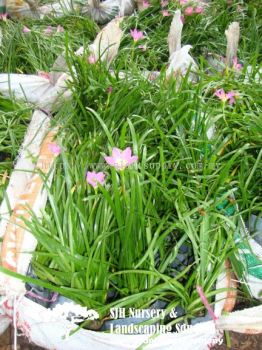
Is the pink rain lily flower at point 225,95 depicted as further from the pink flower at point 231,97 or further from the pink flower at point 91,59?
the pink flower at point 91,59

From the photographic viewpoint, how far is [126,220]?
1122 millimetres

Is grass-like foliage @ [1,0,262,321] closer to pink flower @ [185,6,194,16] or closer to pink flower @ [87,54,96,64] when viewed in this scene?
pink flower @ [87,54,96,64]

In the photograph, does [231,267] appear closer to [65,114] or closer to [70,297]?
[70,297]

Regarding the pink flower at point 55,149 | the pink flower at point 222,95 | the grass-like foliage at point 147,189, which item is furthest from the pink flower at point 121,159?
the pink flower at point 222,95

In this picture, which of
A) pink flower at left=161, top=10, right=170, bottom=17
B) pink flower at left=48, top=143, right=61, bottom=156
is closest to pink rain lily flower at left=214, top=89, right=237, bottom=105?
pink flower at left=48, top=143, right=61, bottom=156

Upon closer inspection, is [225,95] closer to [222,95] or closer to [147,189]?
[222,95]

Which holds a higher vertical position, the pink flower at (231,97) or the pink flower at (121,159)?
the pink flower at (231,97)

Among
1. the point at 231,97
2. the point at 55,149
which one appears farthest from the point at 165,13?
the point at 55,149

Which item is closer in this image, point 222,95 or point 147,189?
point 147,189

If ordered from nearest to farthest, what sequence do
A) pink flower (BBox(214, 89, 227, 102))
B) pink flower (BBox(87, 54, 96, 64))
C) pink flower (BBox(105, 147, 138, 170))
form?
pink flower (BBox(105, 147, 138, 170)) < pink flower (BBox(214, 89, 227, 102)) < pink flower (BBox(87, 54, 96, 64))

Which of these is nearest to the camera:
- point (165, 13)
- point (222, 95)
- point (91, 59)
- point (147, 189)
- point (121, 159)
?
point (121, 159)

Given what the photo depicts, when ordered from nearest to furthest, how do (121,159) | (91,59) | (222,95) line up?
(121,159)
(222,95)
(91,59)

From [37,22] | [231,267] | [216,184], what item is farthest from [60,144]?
[37,22]

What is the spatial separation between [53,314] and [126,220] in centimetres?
28
